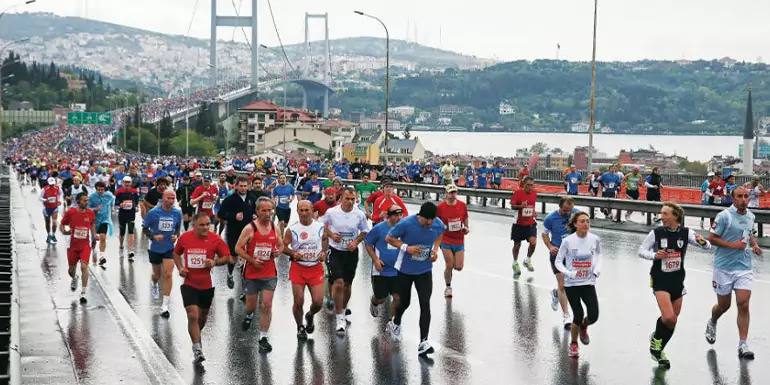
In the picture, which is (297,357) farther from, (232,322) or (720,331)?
(720,331)

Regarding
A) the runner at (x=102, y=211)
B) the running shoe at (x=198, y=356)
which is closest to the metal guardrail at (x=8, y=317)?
the runner at (x=102, y=211)

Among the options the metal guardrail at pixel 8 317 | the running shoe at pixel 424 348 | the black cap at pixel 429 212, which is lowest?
the running shoe at pixel 424 348

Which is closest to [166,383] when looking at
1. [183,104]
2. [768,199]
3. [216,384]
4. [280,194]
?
[216,384]

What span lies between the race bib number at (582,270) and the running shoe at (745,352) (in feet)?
5.40

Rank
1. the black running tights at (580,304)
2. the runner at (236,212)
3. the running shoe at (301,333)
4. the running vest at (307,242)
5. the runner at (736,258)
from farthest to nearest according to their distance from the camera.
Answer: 1. the runner at (236,212)
2. the running shoe at (301,333)
3. the running vest at (307,242)
4. the runner at (736,258)
5. the black running tights at (580,304)

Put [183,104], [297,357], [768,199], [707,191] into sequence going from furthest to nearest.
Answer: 1. [183,104]
2. [768,199]
3. [707,191]
4. [297,357]

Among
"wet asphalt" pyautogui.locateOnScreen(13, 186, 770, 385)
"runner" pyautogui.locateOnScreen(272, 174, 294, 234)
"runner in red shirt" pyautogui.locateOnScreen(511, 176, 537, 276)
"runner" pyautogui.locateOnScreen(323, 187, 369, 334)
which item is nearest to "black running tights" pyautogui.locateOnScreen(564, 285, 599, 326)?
"wet asphalt" pyautogui.locateOnScreen(13, 186, 770, 385)

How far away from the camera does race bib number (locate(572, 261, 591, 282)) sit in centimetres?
1069

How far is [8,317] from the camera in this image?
1007 centimetres

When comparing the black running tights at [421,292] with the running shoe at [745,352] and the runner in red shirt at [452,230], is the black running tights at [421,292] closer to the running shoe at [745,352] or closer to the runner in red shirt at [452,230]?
the running shoe at [745,352]

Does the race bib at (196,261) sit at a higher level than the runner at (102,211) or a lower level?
higher

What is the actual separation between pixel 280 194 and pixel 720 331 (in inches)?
400

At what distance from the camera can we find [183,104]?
188125 mm

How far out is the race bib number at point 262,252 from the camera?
10922 mm
